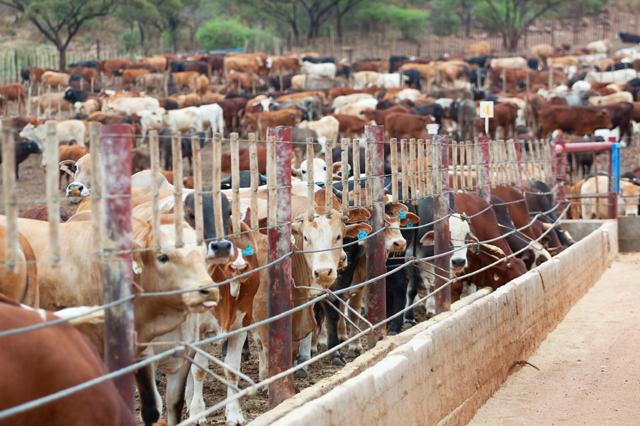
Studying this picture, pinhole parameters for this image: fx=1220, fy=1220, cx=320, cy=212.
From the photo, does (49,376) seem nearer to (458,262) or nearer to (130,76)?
(458,262)

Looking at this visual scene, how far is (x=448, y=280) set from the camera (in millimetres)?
10508

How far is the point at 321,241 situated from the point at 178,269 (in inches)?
107

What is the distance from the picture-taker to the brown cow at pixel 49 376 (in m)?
4.65

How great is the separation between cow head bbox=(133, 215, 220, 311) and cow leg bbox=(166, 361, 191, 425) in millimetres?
1028

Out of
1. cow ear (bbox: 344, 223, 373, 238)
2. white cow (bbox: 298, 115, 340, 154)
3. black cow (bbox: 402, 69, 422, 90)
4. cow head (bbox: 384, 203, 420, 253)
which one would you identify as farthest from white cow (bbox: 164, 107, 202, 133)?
cow ear (bbox: 344, 223, 373, 238)

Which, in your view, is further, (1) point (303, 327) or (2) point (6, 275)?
(1) point (303, 327)

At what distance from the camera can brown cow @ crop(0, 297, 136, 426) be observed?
4.65m

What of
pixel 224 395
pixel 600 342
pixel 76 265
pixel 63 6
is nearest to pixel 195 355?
pixel 224 395

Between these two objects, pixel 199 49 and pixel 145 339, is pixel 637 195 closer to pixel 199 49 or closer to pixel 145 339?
pixel 145 339

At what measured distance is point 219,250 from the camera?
682 centimetres

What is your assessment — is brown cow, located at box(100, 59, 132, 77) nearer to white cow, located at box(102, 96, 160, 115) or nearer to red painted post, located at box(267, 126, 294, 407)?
white cow, located at box(102, 96, 160, 115)

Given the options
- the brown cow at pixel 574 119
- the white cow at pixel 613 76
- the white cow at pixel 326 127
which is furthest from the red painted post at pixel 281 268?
the white cow at pixel 613 76

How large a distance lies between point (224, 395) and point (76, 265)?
270 cm

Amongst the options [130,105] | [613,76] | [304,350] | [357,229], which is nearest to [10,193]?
[357,229]
